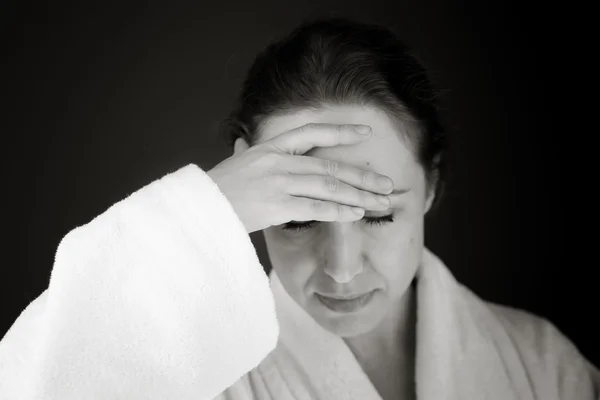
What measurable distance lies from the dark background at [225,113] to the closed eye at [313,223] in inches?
12.7

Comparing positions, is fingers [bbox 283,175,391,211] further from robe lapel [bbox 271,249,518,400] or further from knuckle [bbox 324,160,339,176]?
robe lapel [bbox 271,249,518,400]

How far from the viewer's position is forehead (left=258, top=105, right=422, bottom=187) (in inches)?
29.0

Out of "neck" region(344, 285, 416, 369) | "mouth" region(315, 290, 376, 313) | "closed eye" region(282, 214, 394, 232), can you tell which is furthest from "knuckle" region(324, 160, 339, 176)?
"neck" region(344, 285, 416, 369)

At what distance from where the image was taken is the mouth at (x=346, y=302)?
818 mm

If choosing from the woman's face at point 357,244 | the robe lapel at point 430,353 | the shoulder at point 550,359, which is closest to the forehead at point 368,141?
the woman's face at point 357,244

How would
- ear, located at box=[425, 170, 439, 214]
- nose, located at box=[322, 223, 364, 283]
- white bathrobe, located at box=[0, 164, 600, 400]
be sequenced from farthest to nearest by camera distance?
ear, located at box=[425, 170, 439, 214]
nose, located at box=[322, 223, 364, 283]
white bathrobe, located at box=[0, 164, 600, 400]

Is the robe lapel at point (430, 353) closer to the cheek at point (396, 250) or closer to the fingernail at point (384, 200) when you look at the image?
the cheek at point (396, 250)

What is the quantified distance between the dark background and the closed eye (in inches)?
12.7

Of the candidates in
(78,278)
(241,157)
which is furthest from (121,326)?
(241,157)

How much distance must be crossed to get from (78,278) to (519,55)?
925mm

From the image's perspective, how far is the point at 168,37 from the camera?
981 millimetres

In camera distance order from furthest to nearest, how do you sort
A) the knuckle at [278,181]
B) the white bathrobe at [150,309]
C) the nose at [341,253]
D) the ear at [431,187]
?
the ear at [431,187] < the nose at [341,253] < the knuckle at [278,181] < the white bathrobe at [150,309]

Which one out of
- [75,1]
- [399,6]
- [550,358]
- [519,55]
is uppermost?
[75,1]

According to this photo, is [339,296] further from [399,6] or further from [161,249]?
[399,6]
